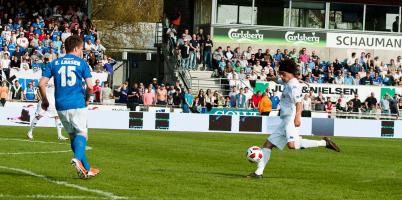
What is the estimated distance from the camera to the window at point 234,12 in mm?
49625

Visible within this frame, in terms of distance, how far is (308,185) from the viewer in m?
14.3

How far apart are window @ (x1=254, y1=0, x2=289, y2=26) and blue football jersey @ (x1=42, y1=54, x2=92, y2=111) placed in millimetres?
36648

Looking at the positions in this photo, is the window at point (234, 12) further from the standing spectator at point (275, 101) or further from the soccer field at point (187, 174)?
the soccer field at point (187, 174)

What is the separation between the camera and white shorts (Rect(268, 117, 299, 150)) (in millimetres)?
15258

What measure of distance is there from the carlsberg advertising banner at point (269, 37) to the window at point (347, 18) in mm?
1156

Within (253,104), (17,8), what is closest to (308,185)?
(253,104)

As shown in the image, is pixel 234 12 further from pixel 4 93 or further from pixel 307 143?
pixel 307 143

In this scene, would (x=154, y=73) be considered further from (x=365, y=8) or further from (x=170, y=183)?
(x=170, y=183)

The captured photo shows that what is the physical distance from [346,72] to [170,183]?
34520 millimetres

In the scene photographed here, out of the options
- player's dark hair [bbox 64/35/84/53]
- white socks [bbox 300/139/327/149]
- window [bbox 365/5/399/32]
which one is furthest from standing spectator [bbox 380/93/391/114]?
player's dark hair [bbox 64/35/84/53]

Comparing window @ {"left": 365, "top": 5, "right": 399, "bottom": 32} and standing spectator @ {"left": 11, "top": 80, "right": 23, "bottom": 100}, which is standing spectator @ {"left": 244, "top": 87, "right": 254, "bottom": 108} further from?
window @ {"left": 365, "top": 5, "right": 399, "bottom": 32}

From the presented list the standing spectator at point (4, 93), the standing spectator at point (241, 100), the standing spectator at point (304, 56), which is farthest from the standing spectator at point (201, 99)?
the standing spectator at point (304, 56)

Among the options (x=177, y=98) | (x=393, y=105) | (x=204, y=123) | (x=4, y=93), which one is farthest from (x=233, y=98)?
(x=4, y=93)

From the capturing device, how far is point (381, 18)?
52031 millimetres
